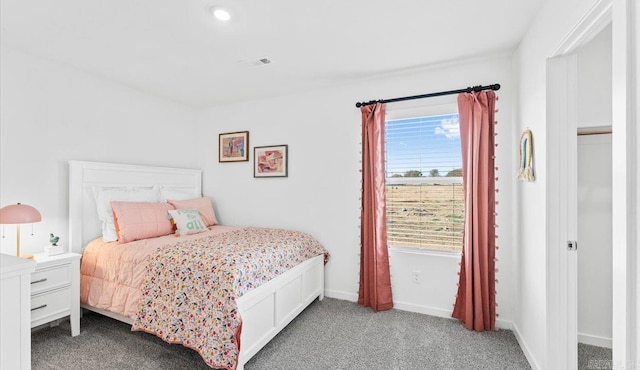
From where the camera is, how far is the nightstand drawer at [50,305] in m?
2.16

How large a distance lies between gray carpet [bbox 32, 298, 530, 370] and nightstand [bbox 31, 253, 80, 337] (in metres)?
0.22

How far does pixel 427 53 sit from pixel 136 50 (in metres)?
2.43

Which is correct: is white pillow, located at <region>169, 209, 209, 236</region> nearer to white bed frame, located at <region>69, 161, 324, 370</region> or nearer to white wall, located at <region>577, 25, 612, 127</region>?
white bed frame, located at <region>69, 161, 324, 370</region>

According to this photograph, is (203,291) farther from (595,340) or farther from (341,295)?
(595,340)

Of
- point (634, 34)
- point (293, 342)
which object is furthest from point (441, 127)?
point (293, 342)

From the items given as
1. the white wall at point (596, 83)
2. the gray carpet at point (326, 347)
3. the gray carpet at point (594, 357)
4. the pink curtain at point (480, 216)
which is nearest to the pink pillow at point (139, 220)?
the gray carpet at point (326, 347)

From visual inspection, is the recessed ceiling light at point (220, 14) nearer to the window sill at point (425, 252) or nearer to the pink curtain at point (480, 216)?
the pink curtain at point (480, 216)

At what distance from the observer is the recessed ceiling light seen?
1.87 metres

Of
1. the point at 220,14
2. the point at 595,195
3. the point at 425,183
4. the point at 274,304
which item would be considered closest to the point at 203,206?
the point at 274,304

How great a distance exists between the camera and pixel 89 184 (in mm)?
2814

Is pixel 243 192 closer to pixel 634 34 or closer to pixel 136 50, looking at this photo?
pixel 136 50

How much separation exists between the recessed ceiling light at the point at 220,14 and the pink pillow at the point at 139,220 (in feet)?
6.35

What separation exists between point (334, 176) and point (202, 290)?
70.0 inches

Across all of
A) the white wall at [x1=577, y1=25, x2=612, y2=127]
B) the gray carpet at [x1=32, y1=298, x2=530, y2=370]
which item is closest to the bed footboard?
the gray carpet at [x1=32, y1=298, x2=530, y2=370]
